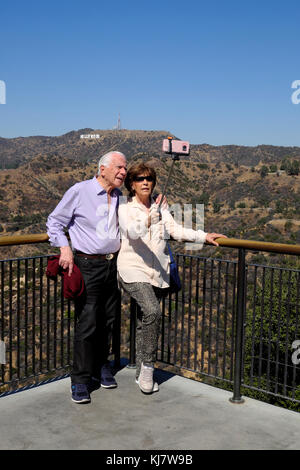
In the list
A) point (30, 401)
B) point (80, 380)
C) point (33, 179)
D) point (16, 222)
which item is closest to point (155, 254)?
point (80, 380)

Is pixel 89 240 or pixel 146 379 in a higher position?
pixel 89 240

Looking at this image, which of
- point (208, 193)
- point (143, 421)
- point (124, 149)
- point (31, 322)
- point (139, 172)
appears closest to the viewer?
point (143, 421)

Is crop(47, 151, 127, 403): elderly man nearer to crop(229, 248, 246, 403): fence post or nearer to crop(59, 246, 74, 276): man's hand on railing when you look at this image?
crop(59, 246, 74, 276): man's hand on railing

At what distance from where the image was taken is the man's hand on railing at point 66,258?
3273 millimetres

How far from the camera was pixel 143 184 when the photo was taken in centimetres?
339

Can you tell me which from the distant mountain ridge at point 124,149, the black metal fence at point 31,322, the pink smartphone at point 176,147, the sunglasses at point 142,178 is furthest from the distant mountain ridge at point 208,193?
the pink smartphone at point 176,147

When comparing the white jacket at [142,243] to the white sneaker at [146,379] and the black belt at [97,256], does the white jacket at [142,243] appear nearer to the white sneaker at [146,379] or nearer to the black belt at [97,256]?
the black belt at [97,256]

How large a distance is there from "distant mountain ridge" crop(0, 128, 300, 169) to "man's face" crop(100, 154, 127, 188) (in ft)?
321

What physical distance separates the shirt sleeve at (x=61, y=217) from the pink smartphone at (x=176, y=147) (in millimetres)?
677

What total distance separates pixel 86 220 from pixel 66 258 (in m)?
0.29

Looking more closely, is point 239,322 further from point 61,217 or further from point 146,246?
point 61,217

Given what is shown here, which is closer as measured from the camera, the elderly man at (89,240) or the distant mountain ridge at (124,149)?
the elderly man at (89,240)

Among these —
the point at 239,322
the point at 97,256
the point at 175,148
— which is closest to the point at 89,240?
the point at 97,256

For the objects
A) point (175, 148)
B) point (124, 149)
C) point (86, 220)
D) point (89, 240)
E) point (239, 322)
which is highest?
point (124, 149)
